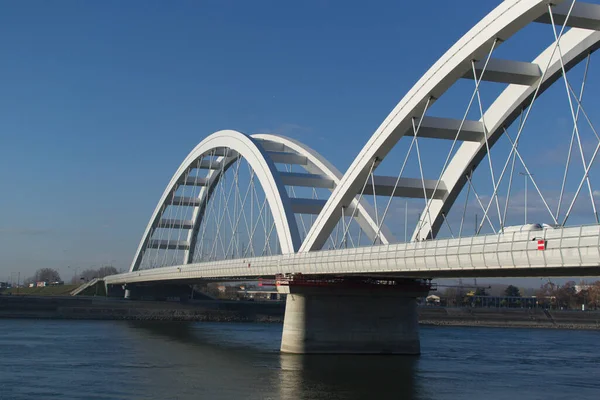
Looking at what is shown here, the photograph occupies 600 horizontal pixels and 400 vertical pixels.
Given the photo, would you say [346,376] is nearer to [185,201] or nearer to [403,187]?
[403,187]

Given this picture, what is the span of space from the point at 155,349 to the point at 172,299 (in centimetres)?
4889

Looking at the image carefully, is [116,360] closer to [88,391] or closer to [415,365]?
[88,391]

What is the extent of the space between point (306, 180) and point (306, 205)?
305 cm

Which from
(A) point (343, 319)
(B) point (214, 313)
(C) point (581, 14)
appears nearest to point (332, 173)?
(A) point (343, 319)

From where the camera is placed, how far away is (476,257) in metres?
23.7

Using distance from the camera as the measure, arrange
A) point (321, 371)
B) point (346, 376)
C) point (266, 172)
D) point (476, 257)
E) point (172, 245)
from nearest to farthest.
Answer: point (476, 257) → point (346, 376) → point (321, 371) → point (266, 172) → point (172, 245)

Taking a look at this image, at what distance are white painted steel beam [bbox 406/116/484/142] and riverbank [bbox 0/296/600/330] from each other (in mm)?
55813

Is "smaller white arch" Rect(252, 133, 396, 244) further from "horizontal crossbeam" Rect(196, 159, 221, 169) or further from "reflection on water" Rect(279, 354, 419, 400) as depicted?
"horizontal crossbeam" Rect(196, 159, 221, 169)

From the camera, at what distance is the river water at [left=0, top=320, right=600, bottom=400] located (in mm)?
27828

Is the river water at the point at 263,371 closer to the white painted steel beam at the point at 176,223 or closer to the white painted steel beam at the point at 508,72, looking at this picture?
the white painted steel beam at the point at 508,72

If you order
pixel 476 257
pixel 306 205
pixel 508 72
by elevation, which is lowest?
pixel 476 257

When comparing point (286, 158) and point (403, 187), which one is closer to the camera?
point (403, 187)

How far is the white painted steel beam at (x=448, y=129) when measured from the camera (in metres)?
33.0

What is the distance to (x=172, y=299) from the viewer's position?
93188 mm
